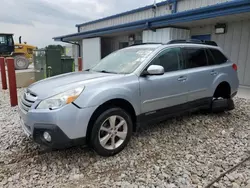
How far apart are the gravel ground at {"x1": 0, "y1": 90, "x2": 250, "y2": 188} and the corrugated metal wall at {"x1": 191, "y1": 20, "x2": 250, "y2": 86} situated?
4.39 metres

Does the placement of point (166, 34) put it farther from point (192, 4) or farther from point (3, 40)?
point (3, 40)

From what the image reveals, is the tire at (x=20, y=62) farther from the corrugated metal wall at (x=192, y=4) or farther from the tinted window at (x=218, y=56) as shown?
the tinted window at (x=218, y=56)

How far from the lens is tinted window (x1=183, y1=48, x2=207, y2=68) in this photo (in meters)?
3.77

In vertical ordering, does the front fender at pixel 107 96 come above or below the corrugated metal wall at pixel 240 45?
below

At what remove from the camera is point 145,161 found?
9.01 feet

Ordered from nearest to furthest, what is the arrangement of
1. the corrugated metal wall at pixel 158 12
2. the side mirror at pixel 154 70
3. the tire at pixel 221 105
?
1. the side mirror at pixel 154 70
2. the tire at pixel 221 105
3. the corrugated metal wall at pixel 158 12

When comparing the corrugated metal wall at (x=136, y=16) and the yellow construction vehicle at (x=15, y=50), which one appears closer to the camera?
the corrugated metal wall at (x=136, y=16)

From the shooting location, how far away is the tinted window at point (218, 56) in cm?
430

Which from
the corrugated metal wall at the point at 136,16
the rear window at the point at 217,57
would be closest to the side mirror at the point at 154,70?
the rear window at the point at 217,57

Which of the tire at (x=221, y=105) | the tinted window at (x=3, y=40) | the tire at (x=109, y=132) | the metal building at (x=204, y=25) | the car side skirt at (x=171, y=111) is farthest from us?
the tinted window at (x=3, y=40)

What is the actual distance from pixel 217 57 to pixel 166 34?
4.50 meters

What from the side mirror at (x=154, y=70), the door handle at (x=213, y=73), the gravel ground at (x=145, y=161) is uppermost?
the side mirror at (x=154, y=70)

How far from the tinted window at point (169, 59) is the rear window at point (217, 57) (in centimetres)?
113

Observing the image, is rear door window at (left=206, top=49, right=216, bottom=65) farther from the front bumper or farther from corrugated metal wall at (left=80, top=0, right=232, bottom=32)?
corrugated metal wall at (left=80, top=0, right=232, bottom=32)
